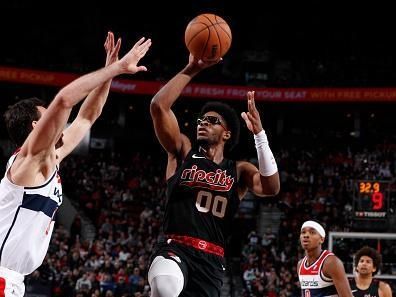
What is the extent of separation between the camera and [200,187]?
5129 mm

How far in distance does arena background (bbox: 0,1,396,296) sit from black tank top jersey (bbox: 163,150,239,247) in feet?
30.0

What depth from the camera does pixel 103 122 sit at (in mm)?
29172

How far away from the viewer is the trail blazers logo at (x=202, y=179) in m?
5.14

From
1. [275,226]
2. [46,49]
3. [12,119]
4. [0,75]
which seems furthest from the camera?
[46,49]

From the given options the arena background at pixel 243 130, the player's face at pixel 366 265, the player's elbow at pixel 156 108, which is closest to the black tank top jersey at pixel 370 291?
the player's face at pixel 366 265

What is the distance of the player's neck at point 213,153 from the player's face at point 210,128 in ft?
0.24

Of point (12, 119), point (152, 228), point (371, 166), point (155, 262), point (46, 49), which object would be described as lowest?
point (155, 262)

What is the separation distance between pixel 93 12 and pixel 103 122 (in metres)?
5.59

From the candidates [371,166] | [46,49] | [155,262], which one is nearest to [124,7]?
[46,49]

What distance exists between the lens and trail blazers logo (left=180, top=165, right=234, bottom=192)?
5.14 meters

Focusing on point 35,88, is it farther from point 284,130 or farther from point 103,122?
point 284,130

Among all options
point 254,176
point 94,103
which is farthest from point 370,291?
point 94,103

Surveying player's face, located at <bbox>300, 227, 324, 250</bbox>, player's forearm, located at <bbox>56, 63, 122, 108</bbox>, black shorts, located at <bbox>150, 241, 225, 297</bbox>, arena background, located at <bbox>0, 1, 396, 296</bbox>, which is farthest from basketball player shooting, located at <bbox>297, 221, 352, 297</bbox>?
arena background, located at <bbox>0, 1, 396, 296</bbox>

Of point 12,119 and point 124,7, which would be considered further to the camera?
point 124,7
